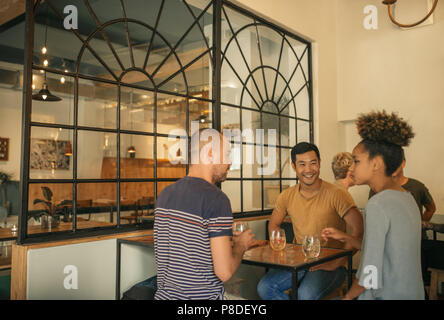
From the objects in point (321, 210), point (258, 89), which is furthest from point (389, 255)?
point (258, 89)

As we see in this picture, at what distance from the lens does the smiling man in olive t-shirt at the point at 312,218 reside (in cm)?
236

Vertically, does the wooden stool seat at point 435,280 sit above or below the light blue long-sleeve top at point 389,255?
below

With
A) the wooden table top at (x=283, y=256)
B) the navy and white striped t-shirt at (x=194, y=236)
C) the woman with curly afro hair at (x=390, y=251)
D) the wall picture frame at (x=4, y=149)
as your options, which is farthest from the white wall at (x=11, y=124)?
the woman with curly afro hair at (x=390, y=251)

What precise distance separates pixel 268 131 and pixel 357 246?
7.20 ft

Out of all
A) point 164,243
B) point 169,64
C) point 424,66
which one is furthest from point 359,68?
point 164,243

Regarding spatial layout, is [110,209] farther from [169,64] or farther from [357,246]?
[357,246]

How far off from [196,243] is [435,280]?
263cm

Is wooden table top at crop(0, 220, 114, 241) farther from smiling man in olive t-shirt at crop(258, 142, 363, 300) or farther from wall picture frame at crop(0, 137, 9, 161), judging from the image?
wall picture frame at crop(0, 137, 9, 161)

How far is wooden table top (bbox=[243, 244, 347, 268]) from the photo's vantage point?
6.41 ft

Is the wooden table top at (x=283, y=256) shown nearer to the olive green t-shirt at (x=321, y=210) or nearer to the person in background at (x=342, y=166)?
the olive green t-shirt at (x=321, y=210)

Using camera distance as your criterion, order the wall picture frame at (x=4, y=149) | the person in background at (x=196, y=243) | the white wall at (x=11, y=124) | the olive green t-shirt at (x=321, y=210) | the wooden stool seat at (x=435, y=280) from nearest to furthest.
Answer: the person in background at (x=196, y=243), the olive green t-shirt at (x=321, y=210), the wooden stool seat at (x=435, y=280), the wall picture frame at (x=4, y=149), the white wall at (x=11, y=124)

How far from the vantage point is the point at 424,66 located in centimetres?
439

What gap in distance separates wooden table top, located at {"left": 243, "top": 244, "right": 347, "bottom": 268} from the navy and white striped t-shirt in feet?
0.98

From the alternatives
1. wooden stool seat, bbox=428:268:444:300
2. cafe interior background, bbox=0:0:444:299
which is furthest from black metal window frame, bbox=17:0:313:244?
wooden stool seat, bbox=428:268:444:300
